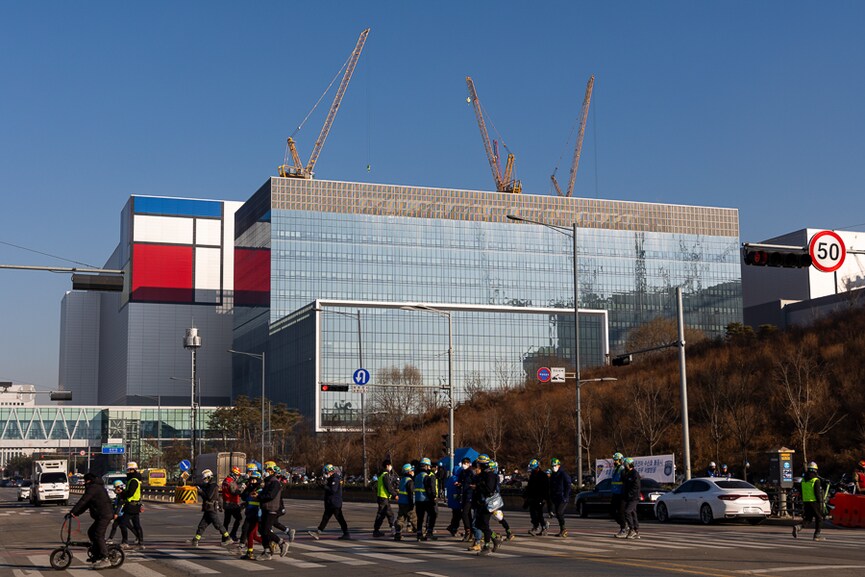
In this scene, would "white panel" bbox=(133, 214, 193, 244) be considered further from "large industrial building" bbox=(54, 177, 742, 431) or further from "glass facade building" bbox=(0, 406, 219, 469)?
"glass facade building" bbox=(0, 406, 219, 469)

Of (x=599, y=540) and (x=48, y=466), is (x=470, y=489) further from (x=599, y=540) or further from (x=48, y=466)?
(x=48, y=466)

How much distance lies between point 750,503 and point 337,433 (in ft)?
244

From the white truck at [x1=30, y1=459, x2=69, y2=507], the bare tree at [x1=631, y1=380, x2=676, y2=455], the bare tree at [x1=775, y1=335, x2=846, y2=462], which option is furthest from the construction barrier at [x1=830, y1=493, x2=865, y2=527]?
the white truck at [x1=30, y1=459, x2=69, y2=507]

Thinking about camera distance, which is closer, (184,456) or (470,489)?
(470,489)

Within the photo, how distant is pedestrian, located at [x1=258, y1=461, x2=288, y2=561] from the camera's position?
2042 cm

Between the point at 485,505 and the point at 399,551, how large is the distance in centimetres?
224

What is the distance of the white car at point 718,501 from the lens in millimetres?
30938

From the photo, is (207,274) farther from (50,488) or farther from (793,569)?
(793,569)

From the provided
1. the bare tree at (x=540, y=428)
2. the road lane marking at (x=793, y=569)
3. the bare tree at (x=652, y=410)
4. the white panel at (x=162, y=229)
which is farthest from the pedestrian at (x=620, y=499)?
the white panel at (x=162, y=229)

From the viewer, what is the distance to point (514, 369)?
5600 inches

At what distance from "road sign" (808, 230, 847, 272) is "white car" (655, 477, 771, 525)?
8.20 m

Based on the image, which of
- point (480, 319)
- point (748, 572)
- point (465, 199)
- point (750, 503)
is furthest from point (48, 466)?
point (465, 199)

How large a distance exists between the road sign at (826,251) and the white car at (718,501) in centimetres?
820

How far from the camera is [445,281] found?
149m
